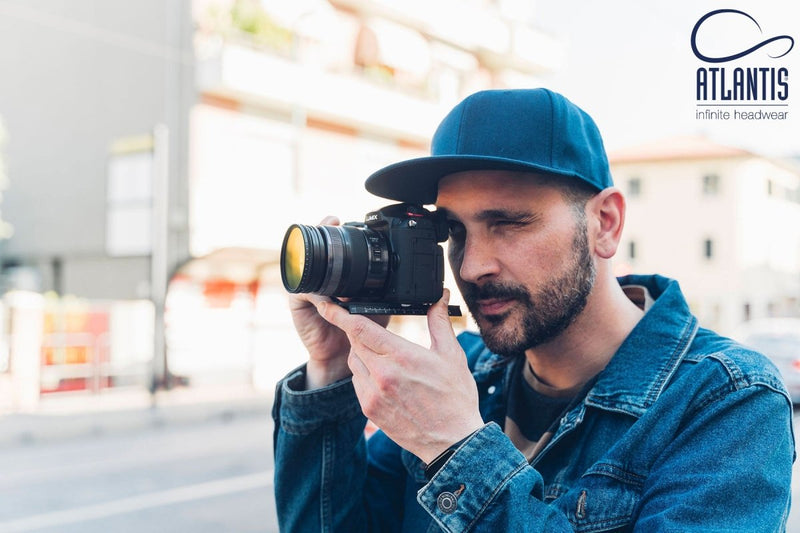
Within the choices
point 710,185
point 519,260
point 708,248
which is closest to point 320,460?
point 519,260

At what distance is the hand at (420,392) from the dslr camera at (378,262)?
0.18m

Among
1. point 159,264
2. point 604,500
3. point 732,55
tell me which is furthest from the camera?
point 159,264

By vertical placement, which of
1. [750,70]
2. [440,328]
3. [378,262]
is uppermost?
[750,70]

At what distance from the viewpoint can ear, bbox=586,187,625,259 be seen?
1.54m

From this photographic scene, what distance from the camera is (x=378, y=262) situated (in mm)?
1546

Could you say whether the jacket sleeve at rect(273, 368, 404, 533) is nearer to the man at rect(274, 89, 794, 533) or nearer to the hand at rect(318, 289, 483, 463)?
the man at rect(274, 89, 794, 533)

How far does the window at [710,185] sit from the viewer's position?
18.2m

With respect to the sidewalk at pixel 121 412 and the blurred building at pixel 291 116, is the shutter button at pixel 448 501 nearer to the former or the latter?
the sidewalk at pixel 121 412

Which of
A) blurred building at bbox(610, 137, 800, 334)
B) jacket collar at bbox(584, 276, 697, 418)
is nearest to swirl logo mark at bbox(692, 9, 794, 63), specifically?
jacket collar at bbox(584, 276, 697, 418)

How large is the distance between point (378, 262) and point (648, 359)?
0.53m

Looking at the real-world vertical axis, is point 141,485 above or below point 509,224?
below

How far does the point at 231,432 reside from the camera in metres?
9.47

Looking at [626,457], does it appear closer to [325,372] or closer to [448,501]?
[448,501]

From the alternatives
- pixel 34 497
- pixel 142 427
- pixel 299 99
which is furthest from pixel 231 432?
pixel 299 99
